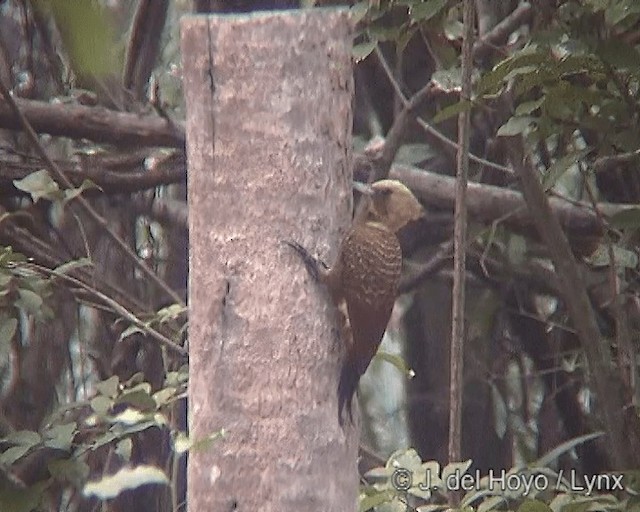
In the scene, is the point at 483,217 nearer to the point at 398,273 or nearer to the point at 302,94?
the point at 398,273

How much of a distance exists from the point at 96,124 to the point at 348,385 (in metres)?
1.12


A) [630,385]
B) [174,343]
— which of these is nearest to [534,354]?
[630,385]

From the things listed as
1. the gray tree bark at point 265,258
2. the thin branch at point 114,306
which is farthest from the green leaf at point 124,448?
the gray tree bark at point 265,258

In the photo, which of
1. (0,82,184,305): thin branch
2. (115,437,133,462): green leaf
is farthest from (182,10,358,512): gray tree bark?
(0,82,184,305): thin branch

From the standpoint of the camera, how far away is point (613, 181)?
Answer: 7.77ft

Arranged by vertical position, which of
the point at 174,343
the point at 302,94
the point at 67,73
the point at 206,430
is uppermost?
the point at 67,73

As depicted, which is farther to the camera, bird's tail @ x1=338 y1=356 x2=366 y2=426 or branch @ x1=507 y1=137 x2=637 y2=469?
branch @ x1=507 y1=137 x2=637 y2=469

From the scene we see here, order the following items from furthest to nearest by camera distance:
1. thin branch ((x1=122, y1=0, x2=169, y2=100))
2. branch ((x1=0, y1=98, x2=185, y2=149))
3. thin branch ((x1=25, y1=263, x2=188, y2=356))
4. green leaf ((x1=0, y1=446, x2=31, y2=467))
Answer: thin branch ((x1=122, y1=0, x2=169, y2=100)), branch ((x1=0, y1=98, x2=185, y2=149)), thin branch ((x1=25, y1=263, x2=188, y2=356)), green leaf ((x1=0, y1=446, x2=31, y2=467))

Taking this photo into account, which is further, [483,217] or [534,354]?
[534,354]

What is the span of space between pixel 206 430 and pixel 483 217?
1.15 metres

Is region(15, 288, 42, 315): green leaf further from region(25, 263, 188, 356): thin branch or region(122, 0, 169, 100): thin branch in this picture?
region(122, 0, 169, 100): thin branch

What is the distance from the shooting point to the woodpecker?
48.9 inches

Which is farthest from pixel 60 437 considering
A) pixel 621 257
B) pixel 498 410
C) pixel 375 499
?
→ pixel 498 410

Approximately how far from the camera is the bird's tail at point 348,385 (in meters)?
1.24
